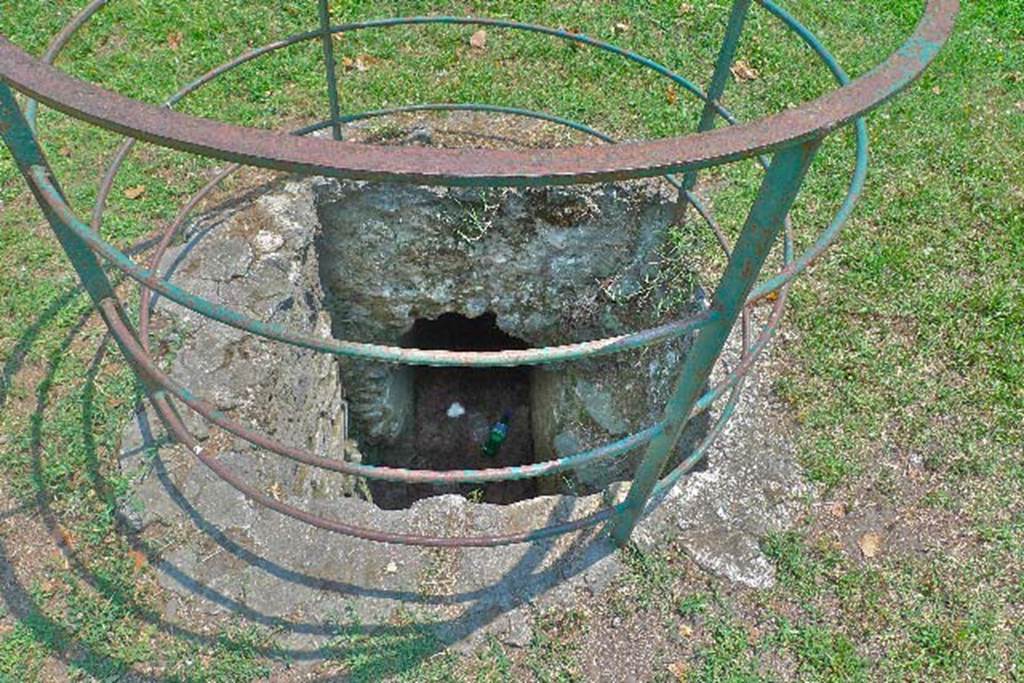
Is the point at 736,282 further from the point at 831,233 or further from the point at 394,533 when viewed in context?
the point at 394,533

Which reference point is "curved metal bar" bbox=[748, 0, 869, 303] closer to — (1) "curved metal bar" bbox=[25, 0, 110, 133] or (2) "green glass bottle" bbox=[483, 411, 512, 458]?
(1) "curved metal bar" bbox=[25, 0, 110, 133]

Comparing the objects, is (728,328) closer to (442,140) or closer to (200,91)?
(442,140)

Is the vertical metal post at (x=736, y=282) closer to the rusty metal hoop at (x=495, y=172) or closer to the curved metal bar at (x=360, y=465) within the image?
the rusty metal hoop at (x=495, y=172)

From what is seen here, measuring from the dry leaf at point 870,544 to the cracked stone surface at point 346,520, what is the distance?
24 centimetres

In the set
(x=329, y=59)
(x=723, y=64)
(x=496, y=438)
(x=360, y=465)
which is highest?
(x=723, y=64)

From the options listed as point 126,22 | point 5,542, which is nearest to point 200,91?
point 126,22

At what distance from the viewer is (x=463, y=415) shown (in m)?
5.87

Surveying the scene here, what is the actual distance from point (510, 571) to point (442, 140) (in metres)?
2.32

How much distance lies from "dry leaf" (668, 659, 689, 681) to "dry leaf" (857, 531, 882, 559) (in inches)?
30.7

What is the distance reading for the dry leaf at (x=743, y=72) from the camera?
190 inches

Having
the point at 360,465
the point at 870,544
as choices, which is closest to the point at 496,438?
the point at 870,544

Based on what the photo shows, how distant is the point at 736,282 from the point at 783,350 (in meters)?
1.78

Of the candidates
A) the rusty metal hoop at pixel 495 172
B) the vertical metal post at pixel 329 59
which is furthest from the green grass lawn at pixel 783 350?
the vertical metal post at pixel 329 59

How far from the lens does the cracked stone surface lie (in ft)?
9.01
